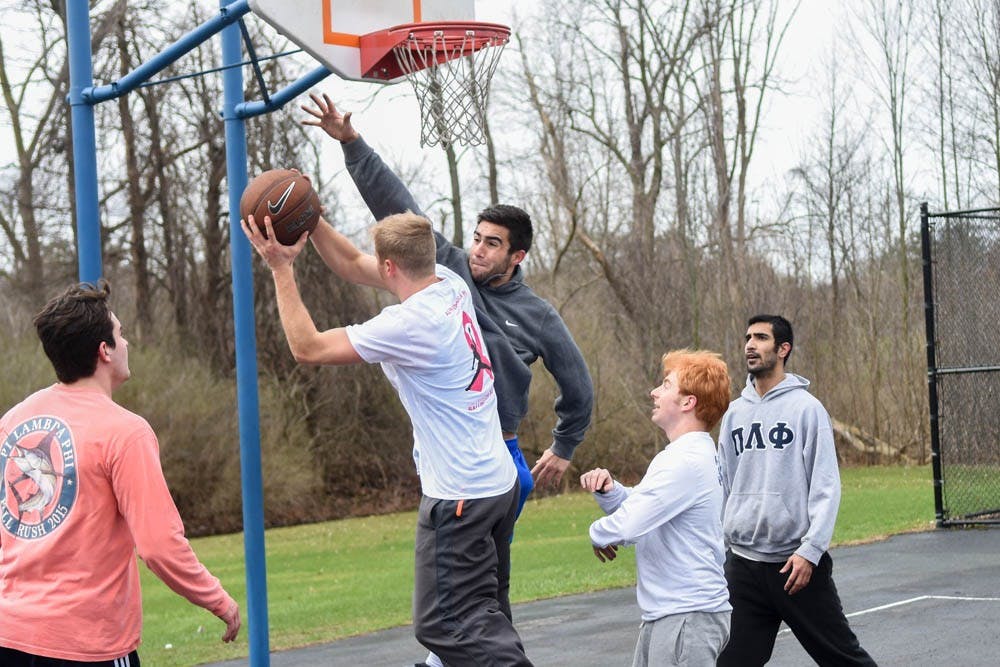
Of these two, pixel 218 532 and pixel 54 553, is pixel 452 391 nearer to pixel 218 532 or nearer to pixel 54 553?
pixel 54 553

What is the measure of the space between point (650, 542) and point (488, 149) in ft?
→ 98.2

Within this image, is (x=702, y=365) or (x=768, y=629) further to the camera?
(x=768, y=629)

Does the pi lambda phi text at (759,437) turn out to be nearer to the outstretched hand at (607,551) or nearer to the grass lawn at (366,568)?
the outstretched hand at (607,551)

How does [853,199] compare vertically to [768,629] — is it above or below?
above

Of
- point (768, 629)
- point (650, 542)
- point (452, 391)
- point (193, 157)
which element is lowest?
point (768, 629)

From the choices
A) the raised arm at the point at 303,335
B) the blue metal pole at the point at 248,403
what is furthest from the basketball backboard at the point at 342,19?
the raised arm at the point at 303,335

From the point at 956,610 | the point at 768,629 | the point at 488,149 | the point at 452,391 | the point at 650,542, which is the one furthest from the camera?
the point at 488,149

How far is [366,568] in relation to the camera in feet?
58.6

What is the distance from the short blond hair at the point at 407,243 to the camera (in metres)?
5.21

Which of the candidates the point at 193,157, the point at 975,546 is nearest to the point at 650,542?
the point at 975,546

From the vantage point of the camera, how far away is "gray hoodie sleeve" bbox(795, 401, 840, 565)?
6.38m

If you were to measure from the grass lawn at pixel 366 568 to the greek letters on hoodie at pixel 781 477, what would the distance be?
516 centimetres

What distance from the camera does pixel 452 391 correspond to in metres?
5.23

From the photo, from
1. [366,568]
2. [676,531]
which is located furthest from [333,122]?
[366,568]
